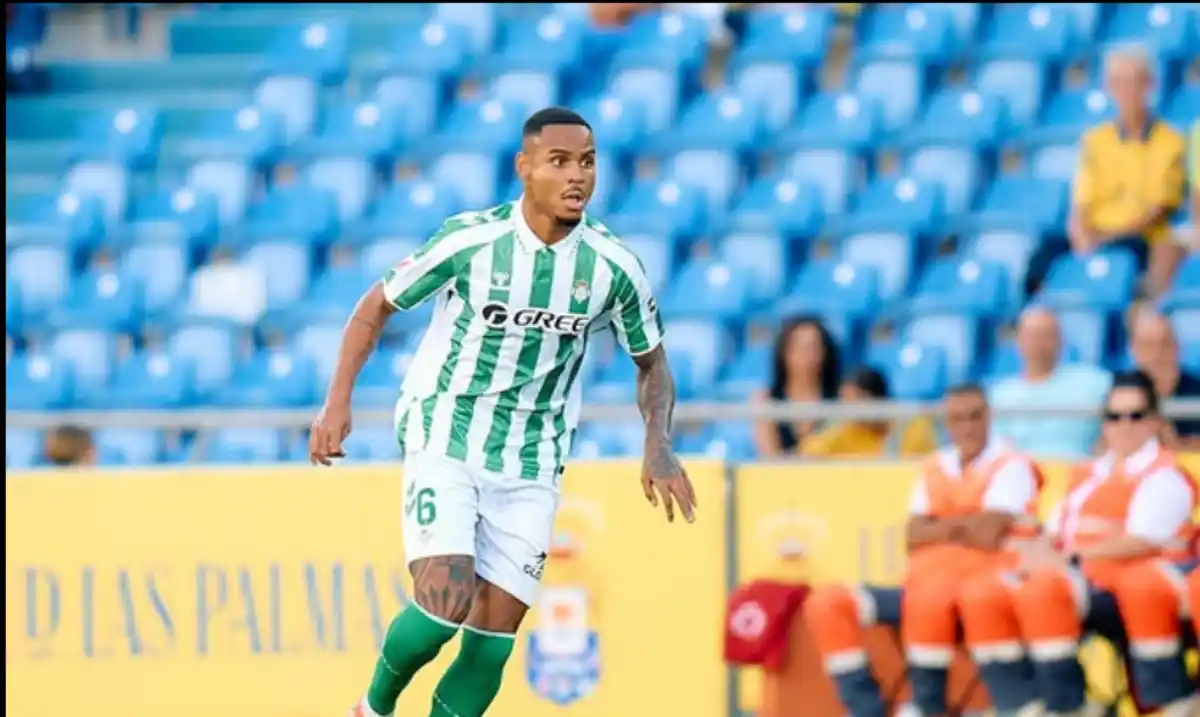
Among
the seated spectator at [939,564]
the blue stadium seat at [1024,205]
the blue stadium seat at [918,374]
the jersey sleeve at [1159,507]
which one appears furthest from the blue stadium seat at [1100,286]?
the jersey sleeve at [1159,507]

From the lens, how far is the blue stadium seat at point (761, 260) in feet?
41.3

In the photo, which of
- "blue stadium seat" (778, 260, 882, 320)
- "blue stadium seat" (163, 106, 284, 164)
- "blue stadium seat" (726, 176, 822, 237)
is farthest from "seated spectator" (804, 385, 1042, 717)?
"blue stadium seat" (163, 106, 284, 164)

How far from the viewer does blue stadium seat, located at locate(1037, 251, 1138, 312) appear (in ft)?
37.0

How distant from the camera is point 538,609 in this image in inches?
380

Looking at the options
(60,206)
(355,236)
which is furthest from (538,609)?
(60,206)

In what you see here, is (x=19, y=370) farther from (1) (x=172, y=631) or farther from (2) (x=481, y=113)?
(1) (x=172, y=631)

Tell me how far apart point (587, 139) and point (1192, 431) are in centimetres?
430

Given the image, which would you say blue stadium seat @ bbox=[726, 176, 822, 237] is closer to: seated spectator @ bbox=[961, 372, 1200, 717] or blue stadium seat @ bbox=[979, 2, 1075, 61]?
blue stadium seat @ bbox=[979, 2, 1075, 61]

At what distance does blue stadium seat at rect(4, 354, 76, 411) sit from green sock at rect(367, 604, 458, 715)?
6.63m

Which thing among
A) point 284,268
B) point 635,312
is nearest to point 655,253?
point 284,268

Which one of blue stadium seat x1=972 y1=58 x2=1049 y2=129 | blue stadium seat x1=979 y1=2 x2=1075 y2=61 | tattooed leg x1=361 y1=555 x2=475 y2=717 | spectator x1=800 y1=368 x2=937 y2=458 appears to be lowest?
tattooed leg x1=361 y1=555 x2=475 y2=717

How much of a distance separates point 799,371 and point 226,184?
4.96 m

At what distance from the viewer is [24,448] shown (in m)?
12.2

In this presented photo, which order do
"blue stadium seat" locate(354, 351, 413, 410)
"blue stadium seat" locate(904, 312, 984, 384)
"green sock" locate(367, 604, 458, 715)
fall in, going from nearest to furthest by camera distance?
1. "green sock" locate(367, 604, 458, 715)
2. "blue stadium seat" locate(904, 312, 984, 384)
3. "blue stadium seat" locate(354, 351, 413, 410)
